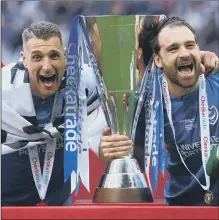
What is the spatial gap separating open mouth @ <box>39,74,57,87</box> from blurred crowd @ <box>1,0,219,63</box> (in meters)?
0.15

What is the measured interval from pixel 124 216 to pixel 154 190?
0.24m

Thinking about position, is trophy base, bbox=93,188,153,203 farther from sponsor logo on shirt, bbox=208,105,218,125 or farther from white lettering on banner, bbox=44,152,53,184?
sponsor logo on shirt, bbox=208,105,218,125

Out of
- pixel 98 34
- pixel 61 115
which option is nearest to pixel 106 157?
pixel 61 115

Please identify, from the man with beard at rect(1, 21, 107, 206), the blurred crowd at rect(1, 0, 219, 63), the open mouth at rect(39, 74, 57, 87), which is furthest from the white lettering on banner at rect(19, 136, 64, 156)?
the blurred crowd at rect(1, 0, 219, 63)

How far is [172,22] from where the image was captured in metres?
3.01

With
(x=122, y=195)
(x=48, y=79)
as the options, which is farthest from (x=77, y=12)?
(x=122, y=195)

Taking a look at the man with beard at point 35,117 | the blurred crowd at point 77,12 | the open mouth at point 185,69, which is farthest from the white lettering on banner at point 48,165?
the open mouth at point 185,69

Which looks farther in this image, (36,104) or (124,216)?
(36,104)

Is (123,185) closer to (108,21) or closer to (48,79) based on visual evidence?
(48,79)

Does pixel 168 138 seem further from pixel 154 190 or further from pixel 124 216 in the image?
pixel 124 216

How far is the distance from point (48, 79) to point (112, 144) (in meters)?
0.42

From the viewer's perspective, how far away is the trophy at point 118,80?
296 cm

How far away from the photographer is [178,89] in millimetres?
3045

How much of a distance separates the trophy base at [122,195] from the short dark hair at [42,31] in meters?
0.73
